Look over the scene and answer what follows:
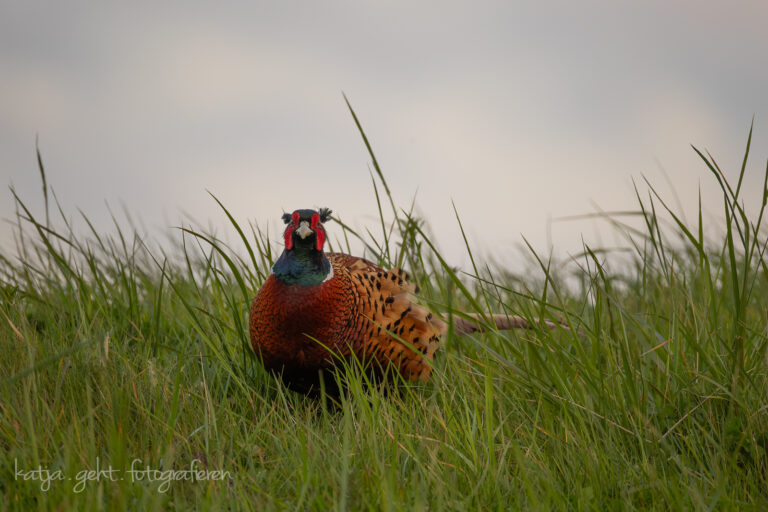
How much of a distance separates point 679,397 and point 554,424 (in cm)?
52

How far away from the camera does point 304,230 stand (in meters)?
3.27

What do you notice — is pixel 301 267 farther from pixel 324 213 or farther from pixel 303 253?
pixel 324 213

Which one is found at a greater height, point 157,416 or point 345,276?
point 345,276

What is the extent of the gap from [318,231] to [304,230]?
0.30 feet

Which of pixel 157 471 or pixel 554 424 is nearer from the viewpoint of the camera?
pixel 157 471

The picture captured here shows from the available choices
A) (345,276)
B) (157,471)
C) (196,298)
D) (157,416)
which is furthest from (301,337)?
(196,298)

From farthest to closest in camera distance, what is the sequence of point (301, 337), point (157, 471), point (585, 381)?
point (301, 337)
point (585, 381)
point (157, 471)

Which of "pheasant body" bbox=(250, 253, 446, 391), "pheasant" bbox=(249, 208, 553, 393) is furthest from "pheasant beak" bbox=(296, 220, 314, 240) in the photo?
"pheasant body" bbox=(250, 253, 446, 391)

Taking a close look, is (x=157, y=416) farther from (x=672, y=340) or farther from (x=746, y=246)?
(x=746, y=246)

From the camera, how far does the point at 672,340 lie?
279cm

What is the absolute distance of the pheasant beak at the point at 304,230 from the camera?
3254 millimetres

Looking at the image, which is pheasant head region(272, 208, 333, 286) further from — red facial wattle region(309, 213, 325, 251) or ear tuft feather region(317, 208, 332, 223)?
ear tuft feather region(317, 208, 332, 223)

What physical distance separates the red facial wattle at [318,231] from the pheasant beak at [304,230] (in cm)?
3

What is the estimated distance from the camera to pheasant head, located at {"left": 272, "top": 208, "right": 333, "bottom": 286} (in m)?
3.29
